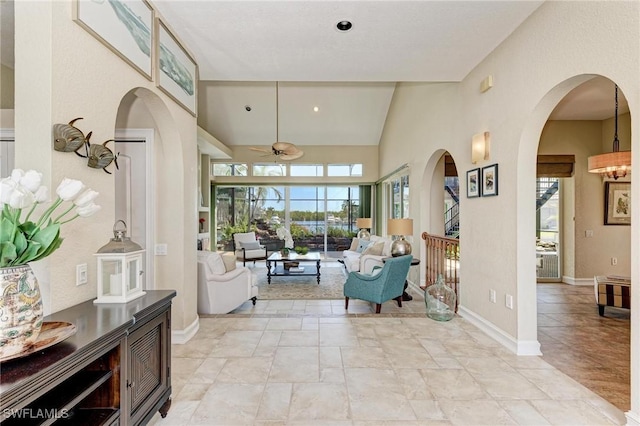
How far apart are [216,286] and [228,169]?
5603 mm

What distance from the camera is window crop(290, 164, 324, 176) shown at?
905 centimetres

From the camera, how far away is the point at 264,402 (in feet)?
7.36

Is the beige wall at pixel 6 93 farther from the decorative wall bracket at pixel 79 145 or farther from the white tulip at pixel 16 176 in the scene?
the white tulip at pixel 16 176

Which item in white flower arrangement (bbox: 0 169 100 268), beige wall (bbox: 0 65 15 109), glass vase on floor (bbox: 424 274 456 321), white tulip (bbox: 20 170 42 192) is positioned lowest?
glass vase on floor (bbox: 424 274 456 321)

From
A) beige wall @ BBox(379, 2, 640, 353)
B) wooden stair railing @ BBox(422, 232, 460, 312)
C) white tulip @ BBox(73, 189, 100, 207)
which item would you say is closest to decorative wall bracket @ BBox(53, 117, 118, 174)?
white tulip @ BBox(73, 189, 100, 207)

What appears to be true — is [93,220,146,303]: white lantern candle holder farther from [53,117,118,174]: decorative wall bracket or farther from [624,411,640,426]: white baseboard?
[624,411,640,426]: white baseboard

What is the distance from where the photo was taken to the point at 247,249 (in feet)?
26.2

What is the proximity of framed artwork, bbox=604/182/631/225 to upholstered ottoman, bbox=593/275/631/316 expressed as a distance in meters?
2.19

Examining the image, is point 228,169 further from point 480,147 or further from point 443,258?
point 480,147

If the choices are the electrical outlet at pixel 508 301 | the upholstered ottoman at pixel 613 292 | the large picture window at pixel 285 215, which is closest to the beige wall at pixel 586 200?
the upholstered ottoman at pixel 613 292

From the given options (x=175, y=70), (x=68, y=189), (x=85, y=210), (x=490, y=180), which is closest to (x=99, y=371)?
(x=85, y=210)

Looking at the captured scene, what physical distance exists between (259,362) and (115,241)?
1.67 meters

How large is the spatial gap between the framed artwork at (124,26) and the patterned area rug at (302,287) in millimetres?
3799

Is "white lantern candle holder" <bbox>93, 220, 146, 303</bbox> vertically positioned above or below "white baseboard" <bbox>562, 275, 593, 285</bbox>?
above
